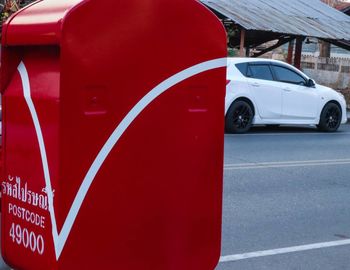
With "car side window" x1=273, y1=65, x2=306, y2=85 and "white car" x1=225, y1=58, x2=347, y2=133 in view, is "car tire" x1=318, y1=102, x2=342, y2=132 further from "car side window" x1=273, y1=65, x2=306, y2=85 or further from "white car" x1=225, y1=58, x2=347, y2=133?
"car side window" x1=273, y1=65, x2=306, y2=85

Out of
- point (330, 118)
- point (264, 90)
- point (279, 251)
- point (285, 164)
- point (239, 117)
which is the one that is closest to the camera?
point (279, 251)

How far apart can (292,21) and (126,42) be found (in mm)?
21506

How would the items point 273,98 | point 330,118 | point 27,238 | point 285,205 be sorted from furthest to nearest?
1. point 330,118
2. point 273,98
3. point 285,205
4. point 27,238

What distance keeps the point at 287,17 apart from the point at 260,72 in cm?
923

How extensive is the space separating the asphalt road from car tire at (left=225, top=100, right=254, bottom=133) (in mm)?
879

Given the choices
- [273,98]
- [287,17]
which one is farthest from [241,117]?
[287,17]

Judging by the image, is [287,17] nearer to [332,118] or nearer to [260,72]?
[332,118]

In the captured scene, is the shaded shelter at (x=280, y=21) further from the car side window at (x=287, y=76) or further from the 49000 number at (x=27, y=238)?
the 49000 number at (x=27, y=238)

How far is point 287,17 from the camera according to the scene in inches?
950

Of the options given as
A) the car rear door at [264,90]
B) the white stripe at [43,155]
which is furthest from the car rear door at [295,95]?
the white stripe at [43,155]

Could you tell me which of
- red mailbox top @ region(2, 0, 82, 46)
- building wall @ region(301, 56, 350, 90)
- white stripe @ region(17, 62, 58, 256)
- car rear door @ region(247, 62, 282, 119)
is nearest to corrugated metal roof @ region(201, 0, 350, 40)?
building wall @ region(301, 56, 350, 90)

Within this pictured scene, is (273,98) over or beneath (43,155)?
beneath

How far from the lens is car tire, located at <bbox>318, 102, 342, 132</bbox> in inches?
659

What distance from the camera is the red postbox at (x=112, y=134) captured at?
278cm
